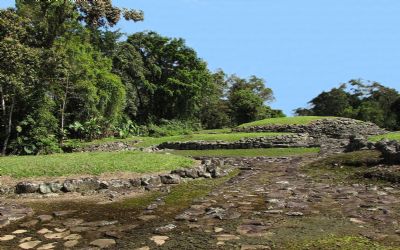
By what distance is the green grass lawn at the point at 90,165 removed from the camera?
11672 millimetres

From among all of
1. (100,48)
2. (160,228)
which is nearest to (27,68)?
(160,228)

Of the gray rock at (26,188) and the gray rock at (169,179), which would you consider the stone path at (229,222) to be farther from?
the gray rock at (26,188)

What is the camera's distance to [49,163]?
12.4 metres

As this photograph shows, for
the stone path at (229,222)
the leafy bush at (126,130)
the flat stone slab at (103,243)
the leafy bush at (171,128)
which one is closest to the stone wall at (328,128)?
the leafy bush at (171,128)

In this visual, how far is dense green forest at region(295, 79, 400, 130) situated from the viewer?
52594mm

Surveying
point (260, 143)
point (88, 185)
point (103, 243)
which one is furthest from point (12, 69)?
point (103, 243)

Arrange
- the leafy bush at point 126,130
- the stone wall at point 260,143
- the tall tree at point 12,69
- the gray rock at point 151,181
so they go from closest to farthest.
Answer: the gray rock at point 151,181
the tall tree at point 12,69
the stone wall at point 260,143
the leafy bush at point 126,130

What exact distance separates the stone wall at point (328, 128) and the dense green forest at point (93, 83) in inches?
580

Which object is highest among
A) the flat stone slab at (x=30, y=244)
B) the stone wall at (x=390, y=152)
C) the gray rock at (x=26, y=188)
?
the stone wall at (x=390, y=152)

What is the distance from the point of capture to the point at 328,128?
3278 cm

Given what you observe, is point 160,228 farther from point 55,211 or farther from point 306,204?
point 306,204

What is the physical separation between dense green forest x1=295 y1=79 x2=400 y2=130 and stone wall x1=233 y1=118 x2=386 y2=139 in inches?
802

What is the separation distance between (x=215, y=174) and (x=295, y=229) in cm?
693

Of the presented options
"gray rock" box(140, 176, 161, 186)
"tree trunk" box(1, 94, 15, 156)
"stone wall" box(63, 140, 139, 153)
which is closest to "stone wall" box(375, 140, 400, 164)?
"gray rock" box(140, 176, 161, 186)
